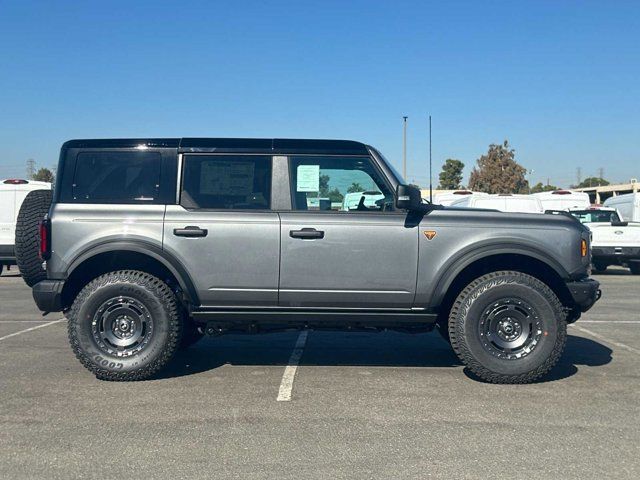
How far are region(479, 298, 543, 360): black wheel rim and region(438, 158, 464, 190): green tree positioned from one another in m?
58.0

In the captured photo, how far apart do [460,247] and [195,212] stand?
2.35 meters

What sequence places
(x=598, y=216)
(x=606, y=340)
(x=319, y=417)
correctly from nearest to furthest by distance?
1. (x=319, y=417)
2. (x=606, y=340)
3. (x=598, y=216)

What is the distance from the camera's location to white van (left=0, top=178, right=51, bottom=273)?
14.6m

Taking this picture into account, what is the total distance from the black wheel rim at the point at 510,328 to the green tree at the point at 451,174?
190 feet

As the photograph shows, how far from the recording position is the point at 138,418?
4461mm

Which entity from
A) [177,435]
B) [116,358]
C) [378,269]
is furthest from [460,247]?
[116,358]

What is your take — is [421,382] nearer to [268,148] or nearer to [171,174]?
[268,148]

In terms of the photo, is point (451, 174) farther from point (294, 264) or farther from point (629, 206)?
point (294, 264)

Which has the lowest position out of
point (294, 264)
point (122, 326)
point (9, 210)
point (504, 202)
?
point (122, 326)

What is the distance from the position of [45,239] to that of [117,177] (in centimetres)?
82

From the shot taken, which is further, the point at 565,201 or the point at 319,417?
the point at 565,201

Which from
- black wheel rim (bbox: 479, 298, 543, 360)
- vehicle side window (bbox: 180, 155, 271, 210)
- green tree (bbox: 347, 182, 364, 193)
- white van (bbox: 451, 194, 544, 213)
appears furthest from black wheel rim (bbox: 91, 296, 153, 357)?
white van (bbox: 451, 194, 544, 213)

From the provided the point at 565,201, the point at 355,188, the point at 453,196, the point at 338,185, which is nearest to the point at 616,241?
the point at 565,201

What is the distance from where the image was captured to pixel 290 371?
5797mm
